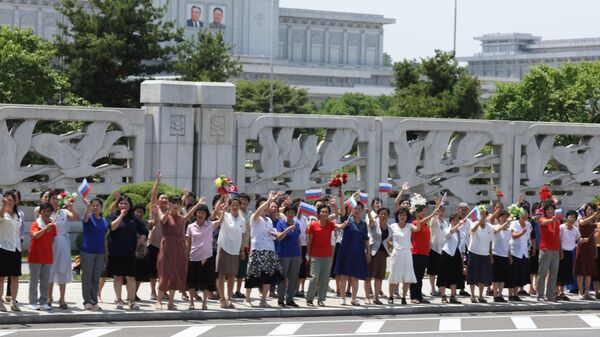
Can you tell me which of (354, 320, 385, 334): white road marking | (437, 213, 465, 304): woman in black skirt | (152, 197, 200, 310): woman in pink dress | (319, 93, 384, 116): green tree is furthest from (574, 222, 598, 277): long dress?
(319, 93, 384, 116): green tree

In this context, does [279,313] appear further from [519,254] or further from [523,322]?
[519,254]

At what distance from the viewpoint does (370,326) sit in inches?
759

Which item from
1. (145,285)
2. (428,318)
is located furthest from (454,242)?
(145,285)

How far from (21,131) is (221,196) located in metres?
6.92

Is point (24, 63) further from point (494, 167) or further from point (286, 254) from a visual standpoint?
point (286, 254)

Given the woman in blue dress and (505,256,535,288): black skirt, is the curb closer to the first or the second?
(505,256,535,288): black skirt

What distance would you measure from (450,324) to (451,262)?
7.93ft

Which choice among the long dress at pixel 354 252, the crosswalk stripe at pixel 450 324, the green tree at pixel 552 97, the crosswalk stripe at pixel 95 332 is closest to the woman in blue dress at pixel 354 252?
the long dress at pixel 354 252

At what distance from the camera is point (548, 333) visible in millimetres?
18922

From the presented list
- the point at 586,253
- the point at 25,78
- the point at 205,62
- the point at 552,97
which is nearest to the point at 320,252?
the point at 586,253

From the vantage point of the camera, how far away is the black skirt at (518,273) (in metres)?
22.5

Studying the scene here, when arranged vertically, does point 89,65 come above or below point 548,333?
above

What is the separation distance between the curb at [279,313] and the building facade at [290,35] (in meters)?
107

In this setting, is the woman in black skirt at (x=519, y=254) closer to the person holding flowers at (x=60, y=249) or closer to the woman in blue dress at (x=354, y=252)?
the woman in blue dress at (x=354, y=252)
